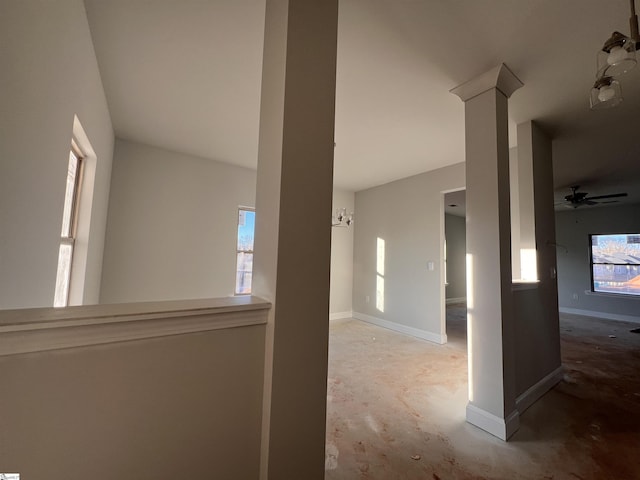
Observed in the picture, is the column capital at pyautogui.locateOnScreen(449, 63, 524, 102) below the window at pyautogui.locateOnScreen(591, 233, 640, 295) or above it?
above

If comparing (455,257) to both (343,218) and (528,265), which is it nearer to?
(343,218)

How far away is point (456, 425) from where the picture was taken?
193 centimetres

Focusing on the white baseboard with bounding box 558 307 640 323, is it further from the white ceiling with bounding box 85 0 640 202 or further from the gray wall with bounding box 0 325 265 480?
the gray wall with bounding box 0 325 265 480

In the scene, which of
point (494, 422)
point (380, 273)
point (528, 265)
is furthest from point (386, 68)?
point (380, 273)

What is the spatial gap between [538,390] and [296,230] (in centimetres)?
277

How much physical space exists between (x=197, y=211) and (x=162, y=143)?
3.18ft

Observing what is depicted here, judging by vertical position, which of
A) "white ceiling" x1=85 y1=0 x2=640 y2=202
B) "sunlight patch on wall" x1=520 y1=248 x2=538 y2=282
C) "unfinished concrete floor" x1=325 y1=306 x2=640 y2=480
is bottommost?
"unfinished concrete floor" x1=325 y1=306 x2=640 y2=480

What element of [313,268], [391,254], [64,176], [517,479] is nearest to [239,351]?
[313,268]

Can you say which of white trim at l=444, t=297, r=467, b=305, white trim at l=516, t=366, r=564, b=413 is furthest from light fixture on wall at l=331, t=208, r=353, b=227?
white trim at l=444, t=297, r=467, b=305

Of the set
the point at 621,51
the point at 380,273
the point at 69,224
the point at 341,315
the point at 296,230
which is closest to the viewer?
the point at 296,230

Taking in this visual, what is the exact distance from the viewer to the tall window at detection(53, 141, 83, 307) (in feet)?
6.92

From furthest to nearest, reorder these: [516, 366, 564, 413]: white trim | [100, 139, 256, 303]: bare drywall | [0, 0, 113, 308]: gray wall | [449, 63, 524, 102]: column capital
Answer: [100, 139, 256, 303]: bare drywall, [516, 366, 564, 413]: white trim, [449, 63, 524, 102]: column capital, [0, 0, 113, 308]: gray wall

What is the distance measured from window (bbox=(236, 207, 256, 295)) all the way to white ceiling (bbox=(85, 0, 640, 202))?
4.29 feet

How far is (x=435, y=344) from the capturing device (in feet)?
12.5
